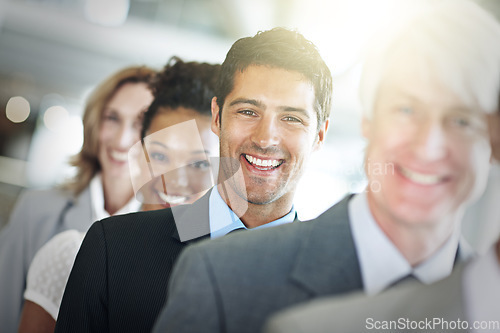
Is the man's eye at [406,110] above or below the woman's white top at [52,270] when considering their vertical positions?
above

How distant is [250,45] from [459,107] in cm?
47

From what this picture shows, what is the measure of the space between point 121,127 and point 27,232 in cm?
45

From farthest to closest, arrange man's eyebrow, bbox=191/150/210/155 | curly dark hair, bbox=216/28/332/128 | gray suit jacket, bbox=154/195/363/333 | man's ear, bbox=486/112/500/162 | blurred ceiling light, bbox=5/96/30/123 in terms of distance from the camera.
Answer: blurred ceiling light, bbox=5/96/30/123 < man's eyebrow, bbox=191/150/210/155 < curly dark hair, bbox=216/28/332/128 < man's ear, bbox=486/112/500/162 < gray suit jacket, bbox=154/195/363/333

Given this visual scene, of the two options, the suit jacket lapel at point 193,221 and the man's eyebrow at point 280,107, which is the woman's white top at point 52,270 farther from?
the man's eyebrow at point 280,107

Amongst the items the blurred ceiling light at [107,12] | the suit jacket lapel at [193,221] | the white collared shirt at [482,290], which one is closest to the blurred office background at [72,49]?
the blurred ceiling light at [107,12]

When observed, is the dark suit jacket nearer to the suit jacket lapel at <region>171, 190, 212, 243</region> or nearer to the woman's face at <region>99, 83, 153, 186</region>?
the suit jacket lapel at <region>171, 190, 212, 243</region>

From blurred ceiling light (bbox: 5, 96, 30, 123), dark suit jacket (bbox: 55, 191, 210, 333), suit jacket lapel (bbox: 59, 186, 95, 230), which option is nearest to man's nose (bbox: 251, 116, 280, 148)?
dark suit jacket (bbox: 55, 191, 210, 333)

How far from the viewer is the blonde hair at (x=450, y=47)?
938mm

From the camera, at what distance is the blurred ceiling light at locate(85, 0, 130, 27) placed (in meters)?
1.47

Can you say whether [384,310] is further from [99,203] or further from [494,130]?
[99,203]

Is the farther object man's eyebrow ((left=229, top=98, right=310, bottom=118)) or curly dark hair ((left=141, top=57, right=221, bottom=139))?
curly dark hair ((left=141, top=57, right=221, bottom=139))

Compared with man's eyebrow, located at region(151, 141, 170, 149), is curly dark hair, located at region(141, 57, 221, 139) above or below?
above

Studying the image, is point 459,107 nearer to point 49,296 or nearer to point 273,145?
point 273,145

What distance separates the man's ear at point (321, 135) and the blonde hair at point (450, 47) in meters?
0.12
